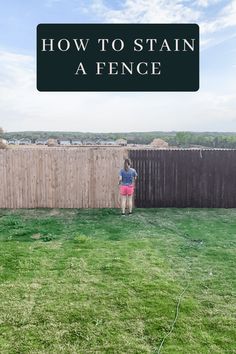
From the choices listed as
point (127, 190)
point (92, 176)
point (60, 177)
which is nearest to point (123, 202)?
point (127, 190)

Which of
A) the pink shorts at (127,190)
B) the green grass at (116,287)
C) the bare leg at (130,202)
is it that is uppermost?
the pink shorts at (127,190)

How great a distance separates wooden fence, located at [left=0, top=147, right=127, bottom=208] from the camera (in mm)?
11375

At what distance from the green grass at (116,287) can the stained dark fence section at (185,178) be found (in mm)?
2489

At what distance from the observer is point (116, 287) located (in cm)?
524

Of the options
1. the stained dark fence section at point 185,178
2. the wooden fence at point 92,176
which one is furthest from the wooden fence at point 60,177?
the stained dark fence section at point 185,178

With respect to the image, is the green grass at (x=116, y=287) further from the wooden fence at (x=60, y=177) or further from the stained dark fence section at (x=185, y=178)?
the stained dark fence section at (x=185, y=178)

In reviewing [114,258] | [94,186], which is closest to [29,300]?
[114,258]

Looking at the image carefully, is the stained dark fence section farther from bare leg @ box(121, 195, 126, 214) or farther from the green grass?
the green grass

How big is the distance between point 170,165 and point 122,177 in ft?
6.08

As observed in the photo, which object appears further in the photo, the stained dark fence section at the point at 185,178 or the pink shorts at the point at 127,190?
the stained dark fence section at the point at 185,178

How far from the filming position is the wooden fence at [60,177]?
37.3ft

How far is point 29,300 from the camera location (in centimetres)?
486

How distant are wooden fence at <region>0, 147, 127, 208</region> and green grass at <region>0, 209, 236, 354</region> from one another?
234 cm

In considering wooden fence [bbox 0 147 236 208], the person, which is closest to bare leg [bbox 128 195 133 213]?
the person
